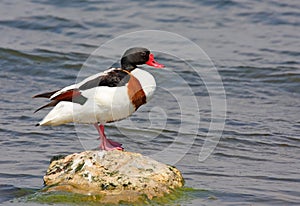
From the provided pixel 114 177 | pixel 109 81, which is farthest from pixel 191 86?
pixel 114 177

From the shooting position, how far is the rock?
7062 millimetres

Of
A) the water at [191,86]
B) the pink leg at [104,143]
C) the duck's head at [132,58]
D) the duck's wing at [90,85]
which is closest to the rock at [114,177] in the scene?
the water at [191,86]

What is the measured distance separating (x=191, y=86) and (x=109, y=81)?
5763mm

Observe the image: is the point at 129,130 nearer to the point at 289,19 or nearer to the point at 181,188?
the point at 181,188

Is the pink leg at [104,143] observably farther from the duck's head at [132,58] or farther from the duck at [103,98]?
the duck's head at [132,58]

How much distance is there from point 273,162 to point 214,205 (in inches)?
79.7

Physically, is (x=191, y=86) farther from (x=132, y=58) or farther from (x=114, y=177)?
(x=114, y=177)

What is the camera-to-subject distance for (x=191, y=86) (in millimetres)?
13195

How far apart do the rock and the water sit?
342 millimetres

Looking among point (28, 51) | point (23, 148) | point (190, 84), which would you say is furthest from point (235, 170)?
point (28, 51)

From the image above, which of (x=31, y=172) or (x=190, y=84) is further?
(x=190, y=84)

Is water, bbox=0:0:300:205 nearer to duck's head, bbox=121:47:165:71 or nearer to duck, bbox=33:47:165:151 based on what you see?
duck, bbox=33:47:165:151

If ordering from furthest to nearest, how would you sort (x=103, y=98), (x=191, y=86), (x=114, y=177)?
(x=191, y=86) < (x=103, y=98) < (x=114, y=177)

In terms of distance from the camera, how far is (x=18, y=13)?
17.4m
